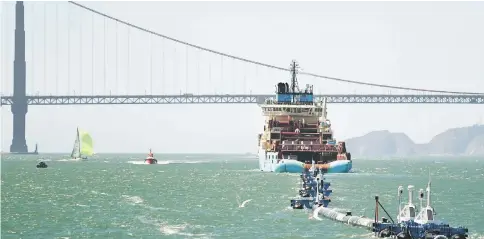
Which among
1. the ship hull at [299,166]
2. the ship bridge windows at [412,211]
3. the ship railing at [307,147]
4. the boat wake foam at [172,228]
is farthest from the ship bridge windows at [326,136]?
the ship bridge windows at [412,211]

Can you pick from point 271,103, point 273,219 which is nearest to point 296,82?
point 271,103

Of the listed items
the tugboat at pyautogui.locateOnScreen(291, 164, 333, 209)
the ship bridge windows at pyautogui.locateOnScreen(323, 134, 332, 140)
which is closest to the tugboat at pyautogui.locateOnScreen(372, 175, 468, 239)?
the tugboat at pyautogui.locateOnScreen(291, 164, 333, 209)

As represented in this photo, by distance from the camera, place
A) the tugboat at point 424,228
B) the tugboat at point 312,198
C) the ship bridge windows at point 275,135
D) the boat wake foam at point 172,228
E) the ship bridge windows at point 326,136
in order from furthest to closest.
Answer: the ship bridge windows at point 275,135, the ship bridge windows at point 326,136, the tugboat at point 312,198, the boat wake foam at point 172,228, the tugboat at point 424,228

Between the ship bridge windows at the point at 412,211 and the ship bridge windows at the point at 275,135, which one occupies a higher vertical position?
the ship bridge windows at the point at 275,135

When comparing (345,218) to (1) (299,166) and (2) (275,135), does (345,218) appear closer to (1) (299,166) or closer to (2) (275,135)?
(1) (299,166)

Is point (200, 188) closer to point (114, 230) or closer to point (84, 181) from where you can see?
point (84, 181)

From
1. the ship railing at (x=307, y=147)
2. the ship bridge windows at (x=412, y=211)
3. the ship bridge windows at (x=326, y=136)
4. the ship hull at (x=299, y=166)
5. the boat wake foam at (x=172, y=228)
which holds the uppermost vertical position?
the ship bridge windows at (x=326, y=136)

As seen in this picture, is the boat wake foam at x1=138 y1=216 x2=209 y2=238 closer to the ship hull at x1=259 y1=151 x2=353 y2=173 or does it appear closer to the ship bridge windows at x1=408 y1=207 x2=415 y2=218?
the ship bridge windows at x1=408 y1=207 x2=415 y2=218

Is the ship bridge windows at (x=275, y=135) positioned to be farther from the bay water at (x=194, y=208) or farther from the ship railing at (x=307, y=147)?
the bay water at (x=194, y=208)
